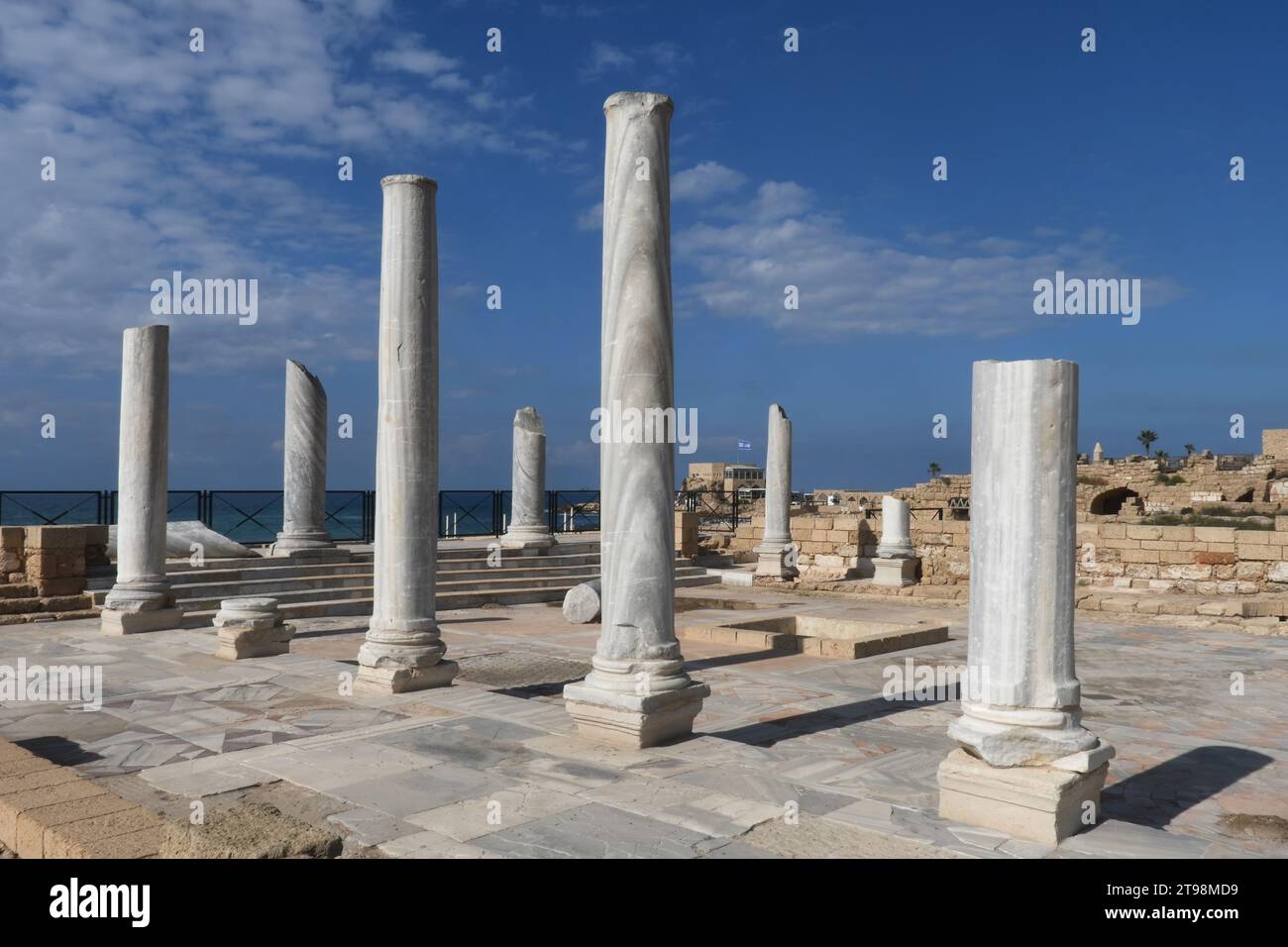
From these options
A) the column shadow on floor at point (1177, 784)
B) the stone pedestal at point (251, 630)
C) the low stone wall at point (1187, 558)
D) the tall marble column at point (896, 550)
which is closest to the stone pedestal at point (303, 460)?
the stone pedestal at point (251, 630)

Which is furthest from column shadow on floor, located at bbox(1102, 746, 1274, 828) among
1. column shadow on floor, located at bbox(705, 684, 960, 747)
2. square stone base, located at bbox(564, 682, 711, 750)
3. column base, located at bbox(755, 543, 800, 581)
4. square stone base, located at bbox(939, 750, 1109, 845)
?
column base, located at bbox(755, 543, 800, 581)

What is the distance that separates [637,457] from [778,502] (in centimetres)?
1502

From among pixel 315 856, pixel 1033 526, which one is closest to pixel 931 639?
pixel 1033 526

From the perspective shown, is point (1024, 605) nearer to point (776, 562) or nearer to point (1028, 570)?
point (1028, 570)

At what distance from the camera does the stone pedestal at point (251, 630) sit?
1045 centimetres

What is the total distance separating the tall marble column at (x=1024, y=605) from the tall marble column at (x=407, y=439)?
5184mm

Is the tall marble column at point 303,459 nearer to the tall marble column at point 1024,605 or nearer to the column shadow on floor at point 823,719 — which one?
the column shadow on floor at point 823,719

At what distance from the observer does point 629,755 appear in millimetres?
6398

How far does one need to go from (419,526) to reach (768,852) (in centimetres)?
530

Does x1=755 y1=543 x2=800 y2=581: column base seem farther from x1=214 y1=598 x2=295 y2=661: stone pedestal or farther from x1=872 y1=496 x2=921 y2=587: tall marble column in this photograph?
x1=214 y1=598 x2=295 y2=661: stone pedestal

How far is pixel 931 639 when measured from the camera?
507 inches

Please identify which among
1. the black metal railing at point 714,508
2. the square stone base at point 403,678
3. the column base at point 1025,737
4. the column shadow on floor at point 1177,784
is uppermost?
the black metal railing at point 714,508

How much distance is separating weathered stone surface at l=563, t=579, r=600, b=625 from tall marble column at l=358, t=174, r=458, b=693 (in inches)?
206
